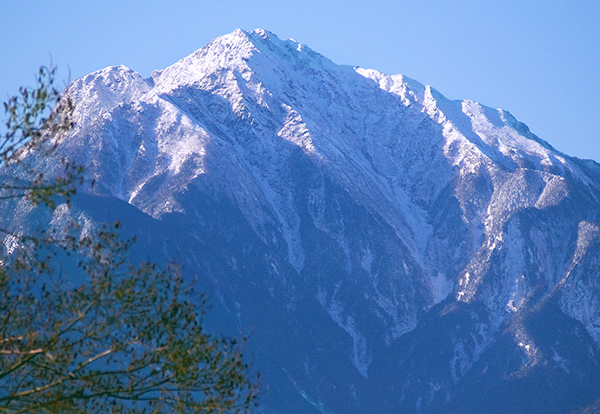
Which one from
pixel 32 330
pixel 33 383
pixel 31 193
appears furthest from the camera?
pixel 33 383

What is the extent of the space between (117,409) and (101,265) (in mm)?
6093

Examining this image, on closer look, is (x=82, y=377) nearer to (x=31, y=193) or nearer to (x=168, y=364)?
(x=168, y=364)

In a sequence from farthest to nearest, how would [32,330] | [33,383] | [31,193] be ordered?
[33,383]
[32,330]
[31,193]

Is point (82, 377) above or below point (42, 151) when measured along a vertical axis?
below

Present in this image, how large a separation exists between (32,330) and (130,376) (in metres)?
3.78

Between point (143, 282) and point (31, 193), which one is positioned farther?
point (143, 282)

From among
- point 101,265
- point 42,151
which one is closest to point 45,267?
point 101,265

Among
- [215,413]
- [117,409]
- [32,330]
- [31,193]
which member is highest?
[31,193]

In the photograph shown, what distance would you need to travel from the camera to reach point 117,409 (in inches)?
1150

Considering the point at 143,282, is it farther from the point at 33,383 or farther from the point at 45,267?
the point at 33,383

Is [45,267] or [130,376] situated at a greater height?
[45,267]

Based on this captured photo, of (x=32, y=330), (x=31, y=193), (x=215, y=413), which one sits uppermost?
(x=31, y=193)

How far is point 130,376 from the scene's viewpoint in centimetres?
2694

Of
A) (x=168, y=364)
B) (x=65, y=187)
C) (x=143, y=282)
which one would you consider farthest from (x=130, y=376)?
(x=65, y=187)
